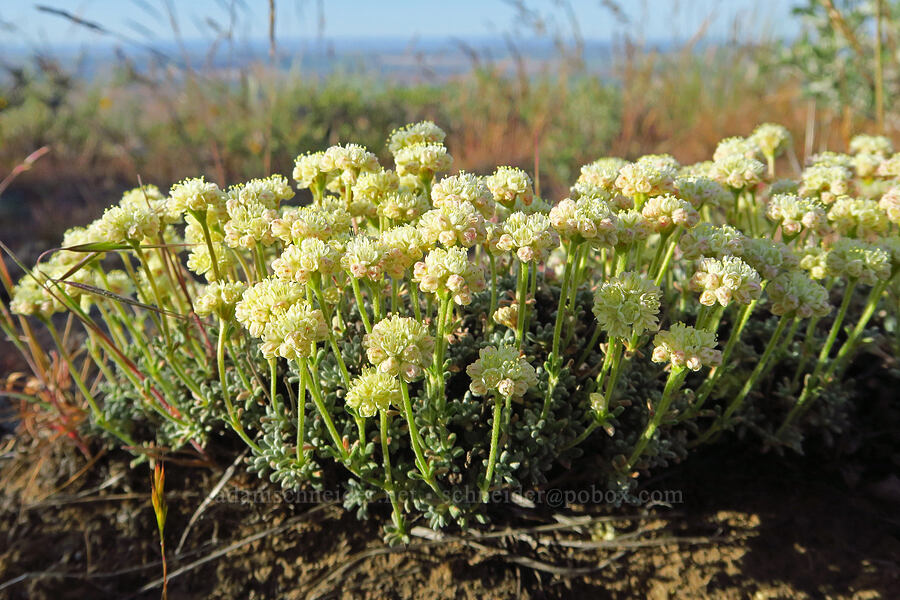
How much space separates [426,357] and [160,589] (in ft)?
4.81

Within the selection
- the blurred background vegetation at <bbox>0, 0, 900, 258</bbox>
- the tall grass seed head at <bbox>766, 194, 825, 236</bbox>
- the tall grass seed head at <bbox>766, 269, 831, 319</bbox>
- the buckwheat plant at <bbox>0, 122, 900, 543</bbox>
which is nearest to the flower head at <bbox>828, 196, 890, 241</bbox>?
the buckwheat plant at <bbox>0, 122, 900, 543</bbox>

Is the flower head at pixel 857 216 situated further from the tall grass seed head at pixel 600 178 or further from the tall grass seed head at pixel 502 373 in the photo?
the tall grass seed head at pixel 502 373

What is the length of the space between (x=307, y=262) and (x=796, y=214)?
145 centimetres

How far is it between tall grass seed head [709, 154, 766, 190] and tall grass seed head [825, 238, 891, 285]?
1.09 feet

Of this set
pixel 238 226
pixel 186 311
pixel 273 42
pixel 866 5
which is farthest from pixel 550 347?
pixel 866 5

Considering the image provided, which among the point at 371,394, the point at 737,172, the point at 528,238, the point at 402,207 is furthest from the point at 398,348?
the point at 737,172

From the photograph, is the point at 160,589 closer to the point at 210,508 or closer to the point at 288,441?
the point at 210,508

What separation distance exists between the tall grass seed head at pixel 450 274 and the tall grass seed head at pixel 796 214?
1047 mm

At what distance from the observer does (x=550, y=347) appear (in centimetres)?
213

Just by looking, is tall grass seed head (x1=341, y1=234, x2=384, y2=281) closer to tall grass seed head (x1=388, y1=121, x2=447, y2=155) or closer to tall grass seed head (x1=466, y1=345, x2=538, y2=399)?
tall grass seed head (x1=466, y1=345, x2=538, y2=399)

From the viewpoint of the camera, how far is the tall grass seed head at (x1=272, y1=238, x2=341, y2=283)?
149 centimetres

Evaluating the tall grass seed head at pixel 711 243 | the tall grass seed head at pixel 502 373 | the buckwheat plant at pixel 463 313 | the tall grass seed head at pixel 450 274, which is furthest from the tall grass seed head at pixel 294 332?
the tall grass seed head at pixel 711 243

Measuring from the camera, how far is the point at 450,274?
1452mm

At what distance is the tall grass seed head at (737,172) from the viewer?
200 cm
